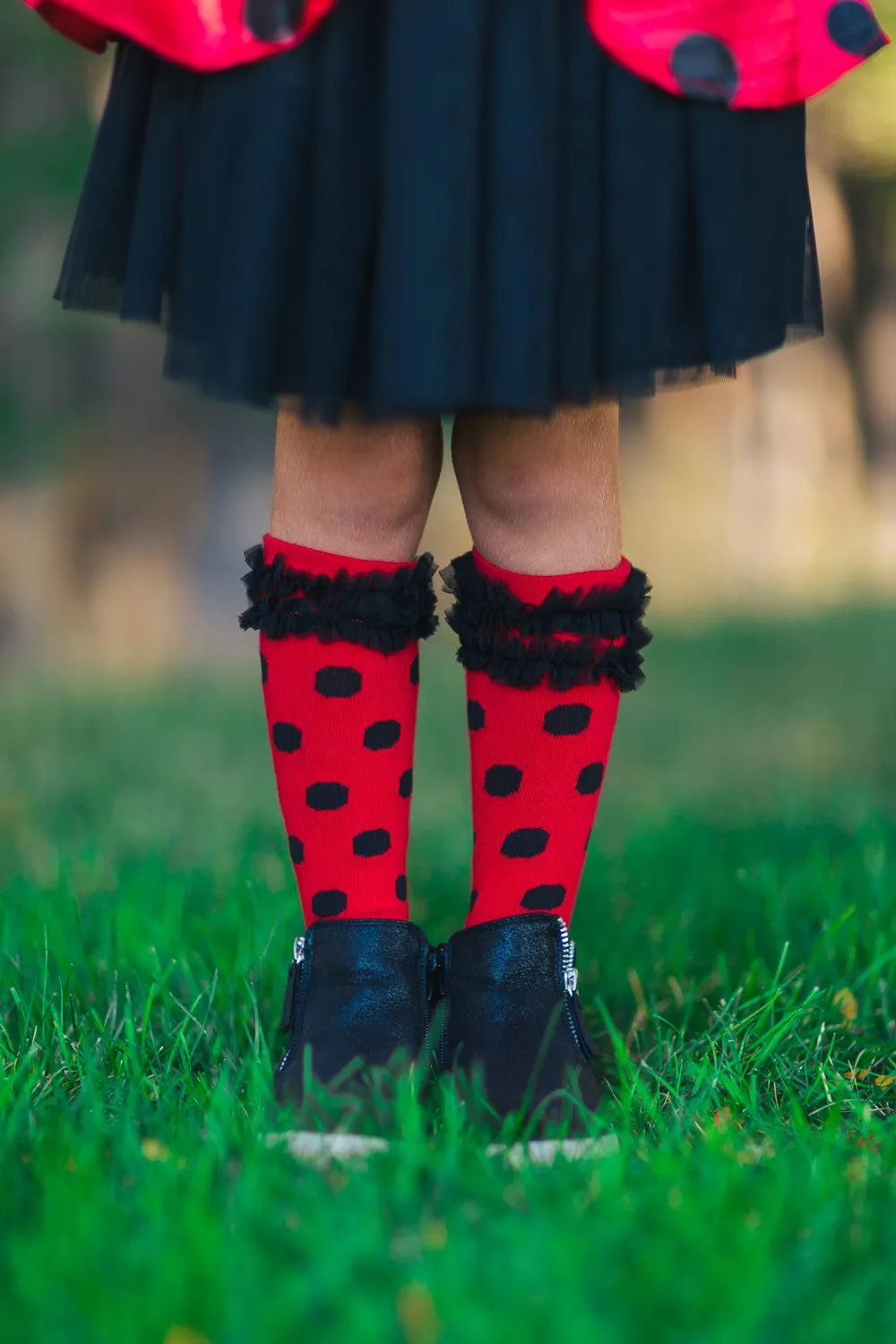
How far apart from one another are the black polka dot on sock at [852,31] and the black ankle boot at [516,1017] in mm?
678

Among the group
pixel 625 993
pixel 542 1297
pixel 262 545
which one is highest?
pixel 262 545

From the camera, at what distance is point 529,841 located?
3.58ft

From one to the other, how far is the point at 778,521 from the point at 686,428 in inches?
32.5

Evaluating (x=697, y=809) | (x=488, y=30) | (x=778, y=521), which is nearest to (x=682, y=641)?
(x=697, y=809)

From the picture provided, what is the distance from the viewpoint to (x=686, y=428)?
8.20 m

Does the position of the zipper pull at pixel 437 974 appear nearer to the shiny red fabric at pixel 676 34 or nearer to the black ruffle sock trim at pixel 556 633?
the black ruffle sock trim at pixel 556 633

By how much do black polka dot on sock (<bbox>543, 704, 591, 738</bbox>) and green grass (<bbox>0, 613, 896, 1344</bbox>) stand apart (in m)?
0.25

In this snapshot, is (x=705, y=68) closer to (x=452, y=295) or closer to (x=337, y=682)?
(x=452, y=295)

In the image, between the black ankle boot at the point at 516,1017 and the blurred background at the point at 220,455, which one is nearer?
the black ankle boot at the point at 516,1017

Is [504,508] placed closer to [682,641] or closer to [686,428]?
[682,641]

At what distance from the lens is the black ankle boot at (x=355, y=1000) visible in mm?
1007

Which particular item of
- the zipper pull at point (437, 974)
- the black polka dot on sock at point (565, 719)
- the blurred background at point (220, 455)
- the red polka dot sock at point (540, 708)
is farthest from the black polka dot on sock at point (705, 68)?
the blurred background at point (220, 455)

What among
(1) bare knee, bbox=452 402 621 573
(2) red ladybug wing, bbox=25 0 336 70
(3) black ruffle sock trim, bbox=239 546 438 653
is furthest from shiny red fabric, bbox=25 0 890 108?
(3) black ruffle sock trim, bbox=239 546 438 653

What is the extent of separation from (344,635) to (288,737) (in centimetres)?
10
